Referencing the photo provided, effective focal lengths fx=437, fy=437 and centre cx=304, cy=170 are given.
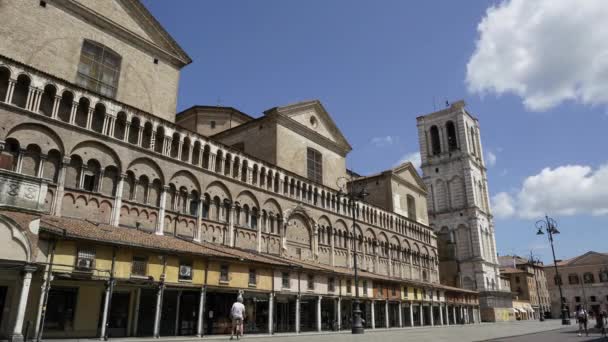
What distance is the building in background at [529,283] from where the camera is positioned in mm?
81644

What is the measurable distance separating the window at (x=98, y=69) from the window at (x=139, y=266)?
11400 mm

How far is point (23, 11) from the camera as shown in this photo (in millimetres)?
22297

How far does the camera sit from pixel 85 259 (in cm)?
1656

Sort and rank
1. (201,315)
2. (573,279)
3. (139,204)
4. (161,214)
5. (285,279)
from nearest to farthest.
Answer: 1. (201,315)
2. (139,204)
3. (161,214)
4. (285,279)
5. (573,279)

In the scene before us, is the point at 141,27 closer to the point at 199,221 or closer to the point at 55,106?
the point at 55,106

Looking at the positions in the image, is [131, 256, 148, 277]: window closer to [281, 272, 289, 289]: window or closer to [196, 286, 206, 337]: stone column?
[196, 286, 206, 337]: stone column

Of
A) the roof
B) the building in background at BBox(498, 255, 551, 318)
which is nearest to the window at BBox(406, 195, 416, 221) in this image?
the building in background at BBox(498, 255, 551, 318)

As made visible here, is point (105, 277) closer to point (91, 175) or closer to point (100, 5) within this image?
point (91, 175)

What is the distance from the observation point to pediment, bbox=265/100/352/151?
36.9 m

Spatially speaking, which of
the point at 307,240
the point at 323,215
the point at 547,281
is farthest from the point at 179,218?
the point at 547,281

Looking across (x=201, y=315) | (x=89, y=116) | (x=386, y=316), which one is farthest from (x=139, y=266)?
(x=386, y=316)

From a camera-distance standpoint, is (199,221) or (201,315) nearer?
(201,315)

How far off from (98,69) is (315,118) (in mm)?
19684

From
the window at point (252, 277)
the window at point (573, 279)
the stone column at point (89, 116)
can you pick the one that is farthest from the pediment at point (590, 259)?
the stone column at point (89, 116)
